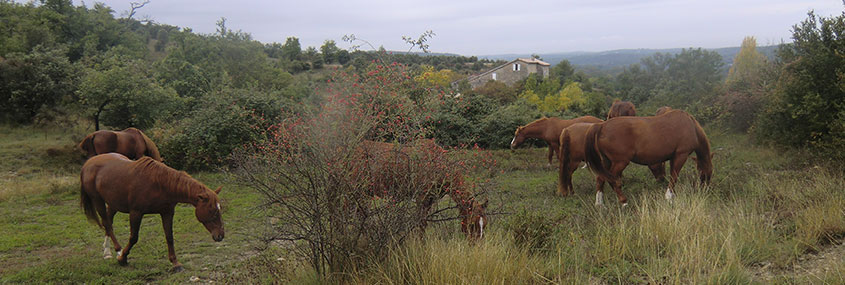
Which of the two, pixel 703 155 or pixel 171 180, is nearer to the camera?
pixel 171 180

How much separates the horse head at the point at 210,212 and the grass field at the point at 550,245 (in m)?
0.53

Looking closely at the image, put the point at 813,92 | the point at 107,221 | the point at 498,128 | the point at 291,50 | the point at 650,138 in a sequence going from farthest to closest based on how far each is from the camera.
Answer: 1. the point at 291,50
2. the point at 498,128
3. the point at 813,92
4. the point at 650,138
5. the point at 107,221

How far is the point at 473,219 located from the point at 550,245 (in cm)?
89

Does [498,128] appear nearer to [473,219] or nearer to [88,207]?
[473,219]

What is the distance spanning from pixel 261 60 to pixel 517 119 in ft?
99.3

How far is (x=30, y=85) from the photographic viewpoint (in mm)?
19297

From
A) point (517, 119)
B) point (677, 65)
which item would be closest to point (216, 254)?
point (517, 119)

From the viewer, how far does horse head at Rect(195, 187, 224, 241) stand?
5566 mm

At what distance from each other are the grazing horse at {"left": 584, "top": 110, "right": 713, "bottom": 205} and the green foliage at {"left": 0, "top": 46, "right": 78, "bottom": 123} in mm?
21873

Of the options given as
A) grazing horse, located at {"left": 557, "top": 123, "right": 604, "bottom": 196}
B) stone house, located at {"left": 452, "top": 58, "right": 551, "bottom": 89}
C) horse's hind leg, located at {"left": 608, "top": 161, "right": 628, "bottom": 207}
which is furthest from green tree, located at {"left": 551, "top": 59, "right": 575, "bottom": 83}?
horse's hind leg, located at {"left": 608, "top": 161, "right": 628, "bottom": 207}

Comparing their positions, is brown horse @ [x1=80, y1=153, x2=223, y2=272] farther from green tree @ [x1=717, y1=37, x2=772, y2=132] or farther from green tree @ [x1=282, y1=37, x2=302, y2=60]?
green tree @ [x1=282, y1=37, x2=302, y2=60]

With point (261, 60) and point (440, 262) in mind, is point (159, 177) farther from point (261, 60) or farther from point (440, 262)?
point (261, 60)

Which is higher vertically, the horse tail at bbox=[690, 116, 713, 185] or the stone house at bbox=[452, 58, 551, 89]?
the stone house at bbox=[452, 58, 551, 89]

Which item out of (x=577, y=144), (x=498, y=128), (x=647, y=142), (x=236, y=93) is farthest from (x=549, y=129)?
(x=236, y=93)
